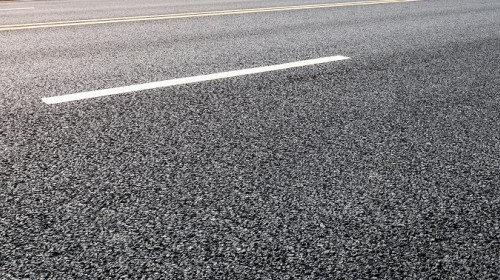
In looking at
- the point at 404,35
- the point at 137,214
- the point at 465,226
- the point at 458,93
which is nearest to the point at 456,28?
the point at 404,35

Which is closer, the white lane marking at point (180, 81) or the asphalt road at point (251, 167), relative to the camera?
the asphalt road at point (251, 167)

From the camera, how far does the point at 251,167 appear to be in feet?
8.79

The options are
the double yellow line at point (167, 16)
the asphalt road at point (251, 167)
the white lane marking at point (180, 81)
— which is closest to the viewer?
the asphalt road at point (251, 167)

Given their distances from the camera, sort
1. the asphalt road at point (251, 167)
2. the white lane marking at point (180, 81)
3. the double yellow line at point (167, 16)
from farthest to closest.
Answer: the double yellow line at point (167, 16), the white lane marking at point (180, 81), the asphalt road at point (251, 167)

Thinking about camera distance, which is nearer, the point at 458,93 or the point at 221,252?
the point at 221,252

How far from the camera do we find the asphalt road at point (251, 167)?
193 centimetres

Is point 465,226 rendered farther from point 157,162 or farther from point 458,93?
point 458,93

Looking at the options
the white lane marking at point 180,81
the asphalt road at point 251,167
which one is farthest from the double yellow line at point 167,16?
the white lane marking at point 180,81

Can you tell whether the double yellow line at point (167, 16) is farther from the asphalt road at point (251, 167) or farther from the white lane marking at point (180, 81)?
the white lane marking at point (180, 81)

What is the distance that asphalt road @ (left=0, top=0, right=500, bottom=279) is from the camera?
1931mm

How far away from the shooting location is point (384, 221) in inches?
86.4

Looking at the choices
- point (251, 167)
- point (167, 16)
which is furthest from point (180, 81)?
point (167, 16)

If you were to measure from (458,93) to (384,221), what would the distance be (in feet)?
7.60

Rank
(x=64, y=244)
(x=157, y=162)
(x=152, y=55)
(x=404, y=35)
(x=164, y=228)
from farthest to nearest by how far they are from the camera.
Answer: (x=404, y=35) < (x=152, y=55) < (x=157, y=162) < (x=164, y=228) < (x=64, y=244)
